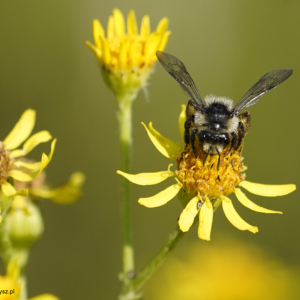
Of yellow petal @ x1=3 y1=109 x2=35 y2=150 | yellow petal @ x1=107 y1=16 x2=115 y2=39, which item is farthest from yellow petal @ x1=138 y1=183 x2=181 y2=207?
yellow petal @ x1=107 y1=16 x2=115 y2=39

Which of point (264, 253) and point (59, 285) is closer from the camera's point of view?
point (264, 253)

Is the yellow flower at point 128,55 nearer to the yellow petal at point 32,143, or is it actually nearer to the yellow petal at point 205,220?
the yellow petal at point 32,143

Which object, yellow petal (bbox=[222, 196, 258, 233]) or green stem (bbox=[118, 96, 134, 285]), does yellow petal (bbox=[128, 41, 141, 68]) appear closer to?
green stem (bbox=[118, 96, 134, 285])

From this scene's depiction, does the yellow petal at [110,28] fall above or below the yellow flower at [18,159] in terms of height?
above

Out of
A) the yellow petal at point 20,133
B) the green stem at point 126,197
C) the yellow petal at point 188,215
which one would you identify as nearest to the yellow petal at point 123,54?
the green stem at point 126,197

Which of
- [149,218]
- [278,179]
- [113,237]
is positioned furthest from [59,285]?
[278,179]

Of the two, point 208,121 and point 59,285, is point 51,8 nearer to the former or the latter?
point 59,285
